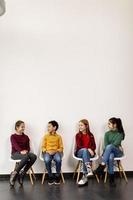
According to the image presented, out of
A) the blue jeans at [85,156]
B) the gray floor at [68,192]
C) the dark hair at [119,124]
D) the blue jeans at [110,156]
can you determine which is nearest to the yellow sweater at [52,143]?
the blue jeans at [85,156]

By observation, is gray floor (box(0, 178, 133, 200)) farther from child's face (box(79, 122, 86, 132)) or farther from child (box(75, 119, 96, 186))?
child's face (box(79, 122, 86, 132))

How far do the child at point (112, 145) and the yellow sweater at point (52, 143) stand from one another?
70cm

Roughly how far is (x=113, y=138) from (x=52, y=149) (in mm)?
969

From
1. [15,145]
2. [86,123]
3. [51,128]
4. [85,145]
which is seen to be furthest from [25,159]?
[86,123]

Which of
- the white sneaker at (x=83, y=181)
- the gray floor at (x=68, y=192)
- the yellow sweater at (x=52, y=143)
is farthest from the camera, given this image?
the yellow sweater at (x=52, y=143)

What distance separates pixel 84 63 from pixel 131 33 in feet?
2.98

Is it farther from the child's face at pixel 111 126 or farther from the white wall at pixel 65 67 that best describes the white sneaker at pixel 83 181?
the child's face at pixel 111 126

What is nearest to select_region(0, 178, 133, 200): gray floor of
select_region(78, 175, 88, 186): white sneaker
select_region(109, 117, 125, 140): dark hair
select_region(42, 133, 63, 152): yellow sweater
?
select_region(78, 175, 88, 186): white sneaker

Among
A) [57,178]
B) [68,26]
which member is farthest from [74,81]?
[57,178]

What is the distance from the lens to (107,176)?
19.9 ft

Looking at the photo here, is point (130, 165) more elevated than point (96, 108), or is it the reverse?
point (96, 108)

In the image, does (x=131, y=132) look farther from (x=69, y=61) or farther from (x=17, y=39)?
(x=17, y=39)

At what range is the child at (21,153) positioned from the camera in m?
5.70

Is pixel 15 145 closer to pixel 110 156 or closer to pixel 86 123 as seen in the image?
pixel 86 123
